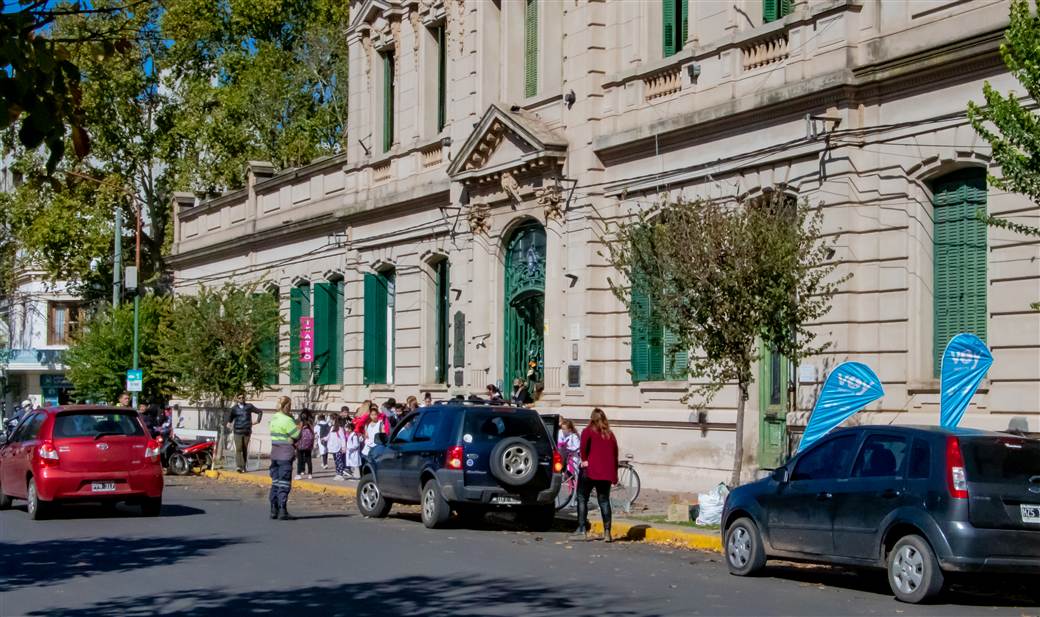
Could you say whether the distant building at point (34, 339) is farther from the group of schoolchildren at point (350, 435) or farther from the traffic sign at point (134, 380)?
the group of schoolchildren at point (350, 435)

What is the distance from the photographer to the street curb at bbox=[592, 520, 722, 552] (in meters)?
18.3

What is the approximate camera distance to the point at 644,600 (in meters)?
13.0

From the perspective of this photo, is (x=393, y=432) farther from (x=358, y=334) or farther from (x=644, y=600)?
(x=358, y=334)

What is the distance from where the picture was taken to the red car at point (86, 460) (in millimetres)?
21156

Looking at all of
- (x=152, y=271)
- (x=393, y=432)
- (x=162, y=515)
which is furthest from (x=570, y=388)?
(x=152, y=271)

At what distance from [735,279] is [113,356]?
3083 centimetres

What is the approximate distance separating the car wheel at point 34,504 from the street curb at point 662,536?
7851mm

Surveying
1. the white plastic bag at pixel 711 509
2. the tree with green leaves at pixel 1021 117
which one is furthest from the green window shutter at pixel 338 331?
the tree with green leaves at pixel 1021 117

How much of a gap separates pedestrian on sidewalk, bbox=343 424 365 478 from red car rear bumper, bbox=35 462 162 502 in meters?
8.84

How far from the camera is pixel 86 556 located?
16625 millimetres

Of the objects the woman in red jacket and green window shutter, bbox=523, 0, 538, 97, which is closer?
the woman in red jacket

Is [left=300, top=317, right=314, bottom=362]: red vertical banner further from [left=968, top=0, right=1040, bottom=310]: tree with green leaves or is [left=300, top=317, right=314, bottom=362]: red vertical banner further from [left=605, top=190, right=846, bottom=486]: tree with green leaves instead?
[left=968, top=0, right=1040, bottom=310]: tree with green leaves

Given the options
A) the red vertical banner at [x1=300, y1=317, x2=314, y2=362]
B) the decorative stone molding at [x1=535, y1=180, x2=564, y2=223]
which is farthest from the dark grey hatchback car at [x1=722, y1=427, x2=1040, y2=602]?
the red vertical banner at [x1=300, y1=317, x2=314, y2=362]

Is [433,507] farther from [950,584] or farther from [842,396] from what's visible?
[950,584]
